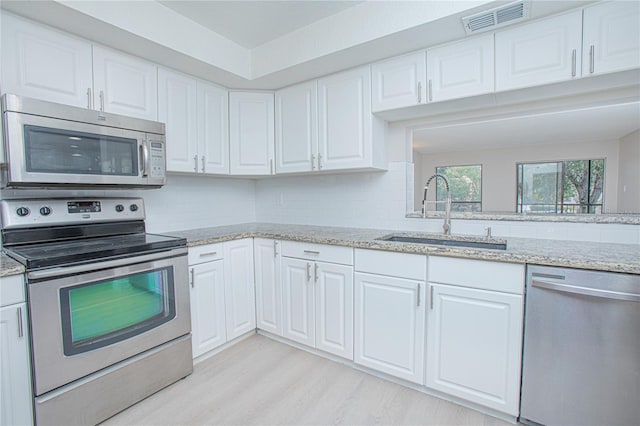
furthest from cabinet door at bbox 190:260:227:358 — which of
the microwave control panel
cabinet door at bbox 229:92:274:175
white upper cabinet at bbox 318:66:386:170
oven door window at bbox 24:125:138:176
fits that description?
white upper cabinet at bbox 318:66:386:170

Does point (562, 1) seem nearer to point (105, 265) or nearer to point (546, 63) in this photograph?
A: point (546, 63)

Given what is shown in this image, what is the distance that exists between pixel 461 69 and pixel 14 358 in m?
2.73

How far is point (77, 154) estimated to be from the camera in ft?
5.68

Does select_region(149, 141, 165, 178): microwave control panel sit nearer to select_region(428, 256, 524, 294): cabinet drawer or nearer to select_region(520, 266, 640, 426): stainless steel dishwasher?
select_region(428, 256, 524, 294): cabinet drawer

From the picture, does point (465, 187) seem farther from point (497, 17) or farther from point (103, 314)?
point (103, 314)

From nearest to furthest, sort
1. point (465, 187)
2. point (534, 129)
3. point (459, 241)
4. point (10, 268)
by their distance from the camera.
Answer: point (10, 268), point (534, 129), point (459, 241), point (465, 187)

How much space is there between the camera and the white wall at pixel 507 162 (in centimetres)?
186

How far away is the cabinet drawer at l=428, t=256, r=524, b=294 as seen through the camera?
152 cm

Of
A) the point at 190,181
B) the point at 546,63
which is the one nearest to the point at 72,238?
the point at 190,181

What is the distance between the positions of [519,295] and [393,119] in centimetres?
151

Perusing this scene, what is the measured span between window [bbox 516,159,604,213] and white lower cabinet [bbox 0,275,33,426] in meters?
2.84

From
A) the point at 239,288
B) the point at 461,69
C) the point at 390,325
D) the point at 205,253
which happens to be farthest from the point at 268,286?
Result: the point at 461,69

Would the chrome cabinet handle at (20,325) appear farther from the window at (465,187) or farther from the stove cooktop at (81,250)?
the window at (465,187)

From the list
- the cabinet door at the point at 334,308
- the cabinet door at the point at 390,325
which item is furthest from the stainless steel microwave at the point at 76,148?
the cabinet door at the point at 390,325
